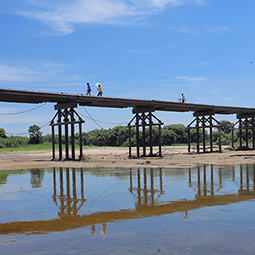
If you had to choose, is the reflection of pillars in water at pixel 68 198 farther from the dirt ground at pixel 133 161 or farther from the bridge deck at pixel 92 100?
the bridge deck at pixel 92 100

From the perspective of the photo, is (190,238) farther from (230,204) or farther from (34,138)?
(34,138)

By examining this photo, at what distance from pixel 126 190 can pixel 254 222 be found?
4.62 metres

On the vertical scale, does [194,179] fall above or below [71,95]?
below

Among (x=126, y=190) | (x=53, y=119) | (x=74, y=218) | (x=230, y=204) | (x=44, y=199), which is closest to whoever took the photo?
(x=74, y=218)

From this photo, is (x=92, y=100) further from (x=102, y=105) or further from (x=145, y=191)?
(x=145, y=191)

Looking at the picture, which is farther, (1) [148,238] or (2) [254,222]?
(2) [254,222]

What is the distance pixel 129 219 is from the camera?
Result: 633 centimetres

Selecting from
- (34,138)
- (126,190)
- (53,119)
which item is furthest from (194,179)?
(34,138)

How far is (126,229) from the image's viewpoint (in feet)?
18.5

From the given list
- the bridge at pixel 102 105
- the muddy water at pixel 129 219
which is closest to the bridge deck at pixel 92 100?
the bridge at pixel 102 105

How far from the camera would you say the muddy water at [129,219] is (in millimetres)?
4762

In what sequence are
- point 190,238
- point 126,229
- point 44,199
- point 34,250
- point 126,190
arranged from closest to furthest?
point 34,250, point 190,238, point 126,229, point 44,199, point 126,190

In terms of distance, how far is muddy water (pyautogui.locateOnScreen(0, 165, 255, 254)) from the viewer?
15.6 feet

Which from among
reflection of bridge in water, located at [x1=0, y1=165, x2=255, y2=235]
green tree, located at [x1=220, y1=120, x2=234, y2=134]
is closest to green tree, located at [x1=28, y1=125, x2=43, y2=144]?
reflection of bridge in water, located at [x1=0, y1=165, x2=255, y2=235]
